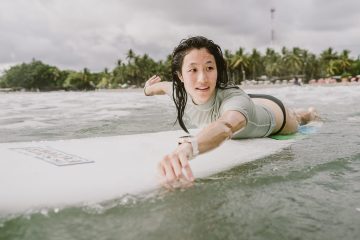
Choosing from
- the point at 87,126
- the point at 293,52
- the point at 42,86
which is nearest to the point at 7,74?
the point at 42,86

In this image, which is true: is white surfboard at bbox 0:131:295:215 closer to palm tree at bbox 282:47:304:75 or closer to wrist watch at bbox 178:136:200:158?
wrist watch at bbox 178:136:200:158

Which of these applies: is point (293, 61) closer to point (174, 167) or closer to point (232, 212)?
point (232, 212)

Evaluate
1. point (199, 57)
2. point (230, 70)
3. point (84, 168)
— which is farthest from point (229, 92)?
point (230, 70)

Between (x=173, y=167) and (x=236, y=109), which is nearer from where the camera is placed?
(x=173, y=167)

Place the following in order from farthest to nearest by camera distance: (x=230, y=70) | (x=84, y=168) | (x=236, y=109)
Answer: (x=230, y=70), (x=236, y=109), (x=84, y=168)

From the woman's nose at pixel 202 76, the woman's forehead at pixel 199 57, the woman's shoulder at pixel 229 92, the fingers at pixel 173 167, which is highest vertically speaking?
the woman's forehead at pixel 199 57

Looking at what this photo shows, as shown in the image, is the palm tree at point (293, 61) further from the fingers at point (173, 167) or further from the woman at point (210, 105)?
the fingers at point (173, 167)

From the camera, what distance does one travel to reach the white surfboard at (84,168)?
1.60m

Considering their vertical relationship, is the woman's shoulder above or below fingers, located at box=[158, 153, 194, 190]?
above

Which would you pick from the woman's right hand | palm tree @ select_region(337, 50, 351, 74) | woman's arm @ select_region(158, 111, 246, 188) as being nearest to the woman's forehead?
woman's arm @ select_region(158, 111, 246, 188)

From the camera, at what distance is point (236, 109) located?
2301 millimetres

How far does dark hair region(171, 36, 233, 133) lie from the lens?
2.71m

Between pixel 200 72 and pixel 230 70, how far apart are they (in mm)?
54204

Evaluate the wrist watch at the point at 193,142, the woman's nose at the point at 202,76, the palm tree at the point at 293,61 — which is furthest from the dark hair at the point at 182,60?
the palm tree at the point at 293,61
